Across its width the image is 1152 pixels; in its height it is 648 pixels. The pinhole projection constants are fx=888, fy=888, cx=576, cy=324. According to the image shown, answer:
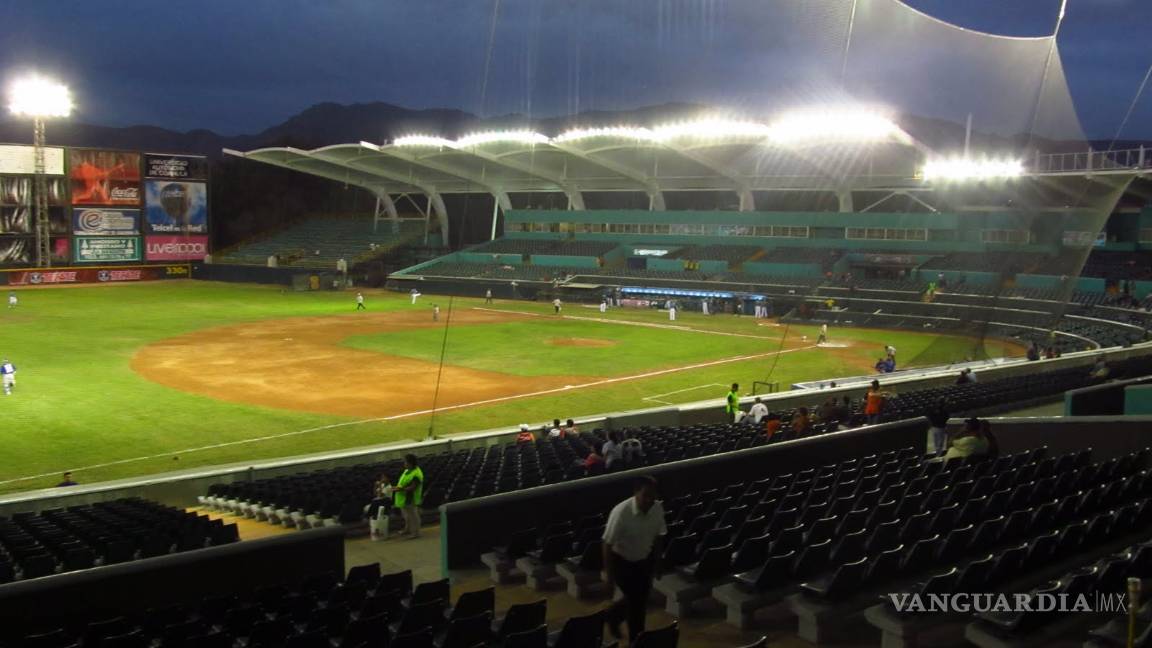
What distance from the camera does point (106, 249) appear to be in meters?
71.3

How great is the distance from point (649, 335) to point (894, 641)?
39614mm

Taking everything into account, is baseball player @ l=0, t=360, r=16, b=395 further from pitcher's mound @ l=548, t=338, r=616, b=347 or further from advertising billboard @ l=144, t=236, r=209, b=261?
advertising billboard @ l=144, t=236, r=209, b=261

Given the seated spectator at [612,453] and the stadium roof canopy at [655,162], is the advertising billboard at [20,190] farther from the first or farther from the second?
the seated spectator at [612,453]

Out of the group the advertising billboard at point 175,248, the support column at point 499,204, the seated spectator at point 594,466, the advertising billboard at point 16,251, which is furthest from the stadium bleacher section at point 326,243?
the seated spectator at point 594,466

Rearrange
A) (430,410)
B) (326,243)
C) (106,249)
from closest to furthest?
(430,410) → (106,249) → (326,243)

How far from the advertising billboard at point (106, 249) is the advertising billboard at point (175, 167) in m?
5.72

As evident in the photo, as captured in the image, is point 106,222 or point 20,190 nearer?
point 20,190

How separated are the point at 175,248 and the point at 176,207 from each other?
3585 millimetres

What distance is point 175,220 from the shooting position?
75875 mm

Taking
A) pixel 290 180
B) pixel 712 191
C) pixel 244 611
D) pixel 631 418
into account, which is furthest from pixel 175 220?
pixel 244 611

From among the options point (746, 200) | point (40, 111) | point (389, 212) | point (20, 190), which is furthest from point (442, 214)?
point (20, 190)

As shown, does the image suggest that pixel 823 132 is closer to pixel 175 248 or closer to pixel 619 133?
pixel 619 133

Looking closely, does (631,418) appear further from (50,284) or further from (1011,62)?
(50,284)

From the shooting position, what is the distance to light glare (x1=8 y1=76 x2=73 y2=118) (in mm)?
64750
